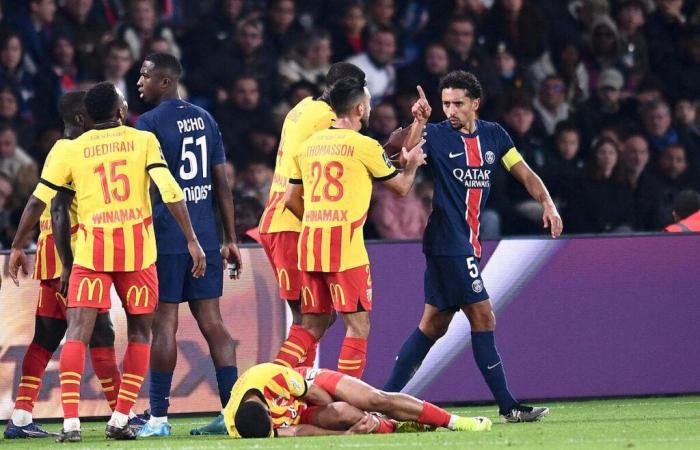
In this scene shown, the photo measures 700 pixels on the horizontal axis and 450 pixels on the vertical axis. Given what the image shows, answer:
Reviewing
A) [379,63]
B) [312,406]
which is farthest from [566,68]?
[312,406]

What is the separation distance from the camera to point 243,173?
13875 millimetres

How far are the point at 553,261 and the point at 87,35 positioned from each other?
5040 mm

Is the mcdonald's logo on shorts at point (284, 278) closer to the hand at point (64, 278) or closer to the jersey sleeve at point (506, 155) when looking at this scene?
the hand at point (64, 278)

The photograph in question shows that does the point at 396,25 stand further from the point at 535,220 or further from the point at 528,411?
the point at 528,411

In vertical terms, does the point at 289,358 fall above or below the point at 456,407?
above

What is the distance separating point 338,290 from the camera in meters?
8.88

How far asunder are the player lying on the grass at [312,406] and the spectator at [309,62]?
6.58 meters

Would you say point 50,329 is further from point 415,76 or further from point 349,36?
point 349,36

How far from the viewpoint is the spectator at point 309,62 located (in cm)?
1479

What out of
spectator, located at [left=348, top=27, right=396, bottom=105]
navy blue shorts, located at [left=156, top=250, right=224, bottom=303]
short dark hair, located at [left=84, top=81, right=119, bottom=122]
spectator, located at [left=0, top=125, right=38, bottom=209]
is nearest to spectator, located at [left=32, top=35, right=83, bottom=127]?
spectator, located at [left=0, top=125, right=38, bottom=209]

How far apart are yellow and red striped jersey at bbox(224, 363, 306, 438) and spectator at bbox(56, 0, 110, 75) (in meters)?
6.36

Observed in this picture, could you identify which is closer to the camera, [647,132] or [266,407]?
[266,407]

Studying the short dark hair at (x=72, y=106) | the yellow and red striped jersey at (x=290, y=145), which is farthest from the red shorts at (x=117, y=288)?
the short dark hair at (x=72, y=106)

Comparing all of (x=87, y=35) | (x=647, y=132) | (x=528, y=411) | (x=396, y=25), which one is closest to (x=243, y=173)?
(x=87, y=35)
